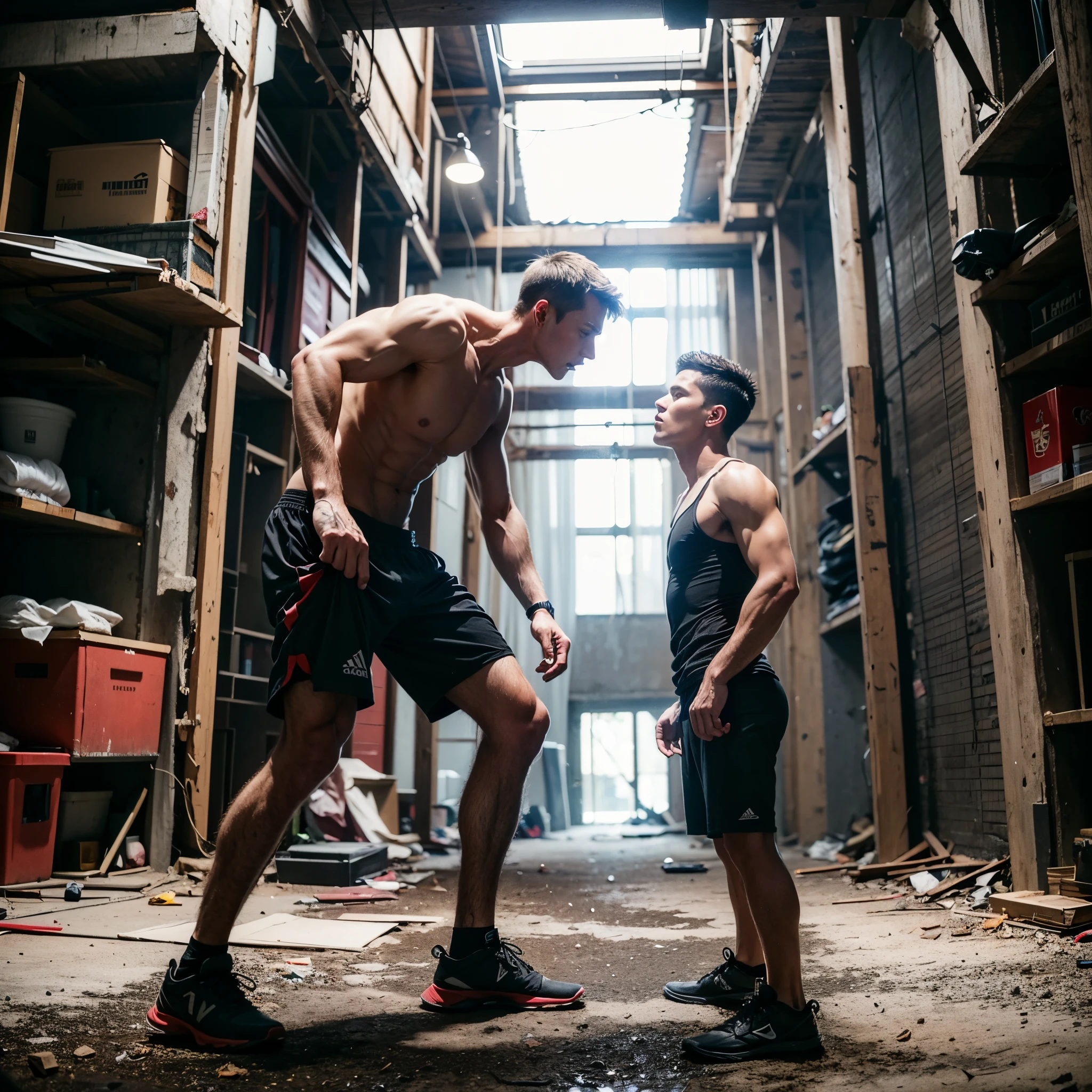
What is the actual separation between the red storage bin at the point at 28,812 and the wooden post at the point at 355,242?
12.6 feet

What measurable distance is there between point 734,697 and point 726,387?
958mm

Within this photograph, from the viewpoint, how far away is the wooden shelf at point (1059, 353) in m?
3.14

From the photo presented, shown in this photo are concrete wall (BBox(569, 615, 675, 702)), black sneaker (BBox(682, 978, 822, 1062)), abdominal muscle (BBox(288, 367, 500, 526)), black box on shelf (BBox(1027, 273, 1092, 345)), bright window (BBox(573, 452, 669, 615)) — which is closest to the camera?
black sneaker (BBox(682, 978, 822, 1062))

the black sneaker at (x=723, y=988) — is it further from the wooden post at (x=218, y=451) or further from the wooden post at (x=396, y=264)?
the wooden post at (x=396, y=264)

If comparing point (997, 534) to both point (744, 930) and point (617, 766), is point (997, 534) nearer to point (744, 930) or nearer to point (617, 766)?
point (744, 930)

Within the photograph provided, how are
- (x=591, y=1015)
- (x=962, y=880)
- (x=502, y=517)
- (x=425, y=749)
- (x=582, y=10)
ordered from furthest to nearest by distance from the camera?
(x=425, y=749), (x=582, y=10), (x=962, y=880), (x=502, y=517), (x=591, y=1015)

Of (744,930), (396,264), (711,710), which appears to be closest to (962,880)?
(744,930)

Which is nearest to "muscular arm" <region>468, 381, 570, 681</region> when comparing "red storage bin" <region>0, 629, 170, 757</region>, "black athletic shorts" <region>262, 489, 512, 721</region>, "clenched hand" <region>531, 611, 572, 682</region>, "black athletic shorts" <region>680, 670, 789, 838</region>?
"clenched hand" <region>531, 611, 572, 682</region>

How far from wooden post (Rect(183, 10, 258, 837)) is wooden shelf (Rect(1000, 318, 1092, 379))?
11.6 feet

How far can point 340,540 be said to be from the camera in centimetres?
215

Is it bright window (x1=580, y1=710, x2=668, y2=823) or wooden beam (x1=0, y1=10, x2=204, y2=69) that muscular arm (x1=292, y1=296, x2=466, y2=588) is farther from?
bright window (x1=580, y1=710, x2=668, y2=823)

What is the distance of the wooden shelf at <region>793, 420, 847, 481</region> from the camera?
603 centimetres

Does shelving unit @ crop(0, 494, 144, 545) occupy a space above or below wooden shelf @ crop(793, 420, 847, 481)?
below

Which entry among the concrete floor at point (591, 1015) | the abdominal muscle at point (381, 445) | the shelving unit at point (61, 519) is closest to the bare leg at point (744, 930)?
the concrete floor at point (591, 1015)
